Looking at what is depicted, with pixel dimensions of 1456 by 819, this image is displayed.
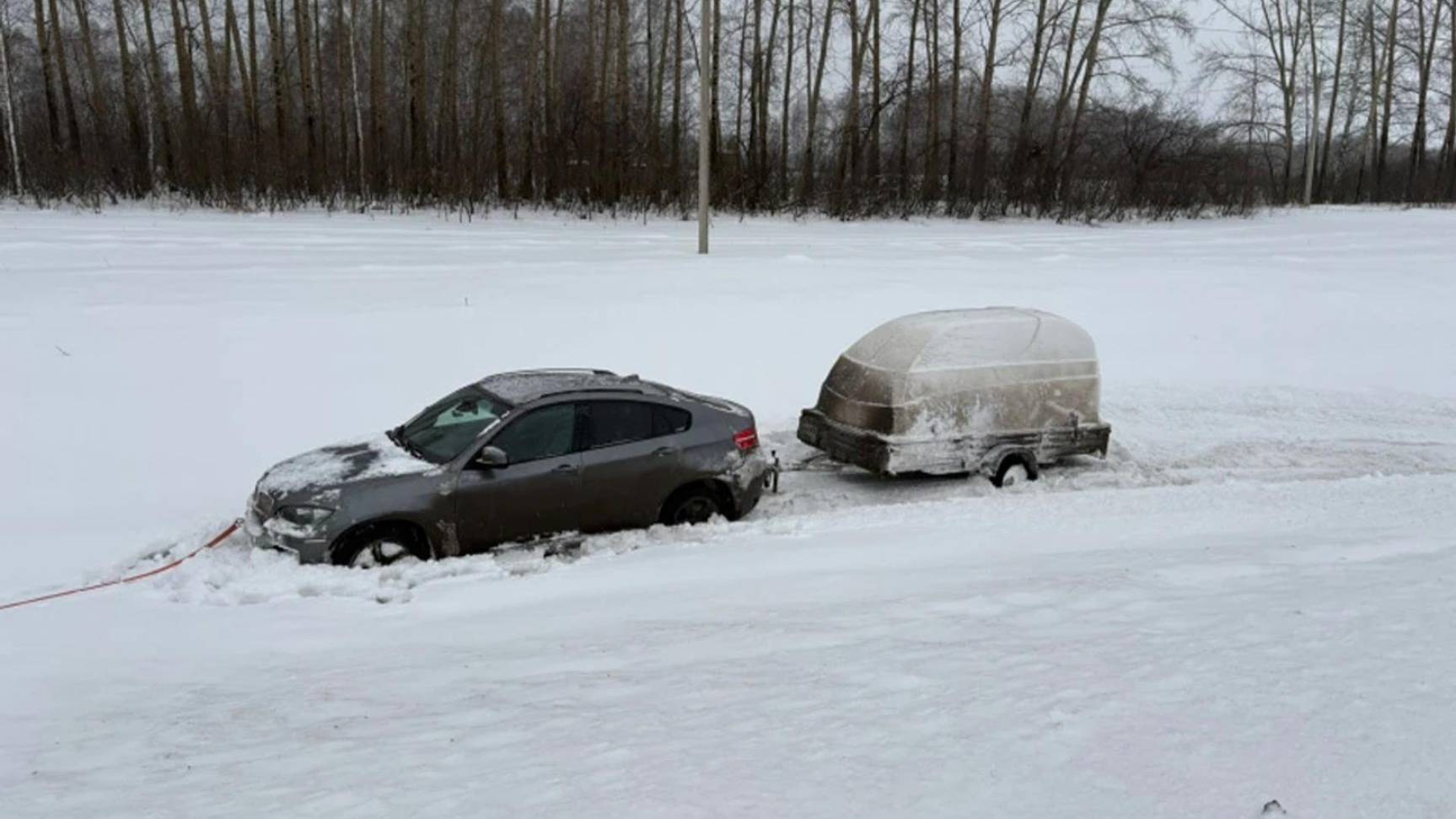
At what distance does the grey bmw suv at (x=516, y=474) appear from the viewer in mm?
7680

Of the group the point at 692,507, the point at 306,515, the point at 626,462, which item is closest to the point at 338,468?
the point at 306,515

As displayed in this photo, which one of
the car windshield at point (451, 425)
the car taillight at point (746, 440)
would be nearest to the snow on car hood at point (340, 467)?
the car windshield at point (451, 425)

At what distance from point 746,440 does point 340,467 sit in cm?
340

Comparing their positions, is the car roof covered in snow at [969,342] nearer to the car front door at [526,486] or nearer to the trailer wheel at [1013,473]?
the trailer wheel at [1013,473]

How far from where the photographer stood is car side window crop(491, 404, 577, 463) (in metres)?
8.24

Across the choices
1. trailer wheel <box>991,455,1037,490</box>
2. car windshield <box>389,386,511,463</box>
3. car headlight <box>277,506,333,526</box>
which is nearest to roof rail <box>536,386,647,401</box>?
car windshield <box>389,386,511,463</box>

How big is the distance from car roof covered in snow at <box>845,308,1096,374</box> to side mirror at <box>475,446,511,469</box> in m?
4.00

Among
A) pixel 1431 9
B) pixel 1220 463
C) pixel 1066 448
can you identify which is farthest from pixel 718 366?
pixel 1431 9

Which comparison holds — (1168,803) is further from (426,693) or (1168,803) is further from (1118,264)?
(1118,264)

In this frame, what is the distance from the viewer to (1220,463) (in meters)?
11.3

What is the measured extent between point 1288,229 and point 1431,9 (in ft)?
80.9

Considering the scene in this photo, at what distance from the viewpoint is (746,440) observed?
9203 millimetres

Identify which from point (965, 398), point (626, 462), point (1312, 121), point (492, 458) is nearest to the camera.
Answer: point (492, 458)

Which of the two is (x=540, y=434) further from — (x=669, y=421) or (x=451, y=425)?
(x=669, y=421)
